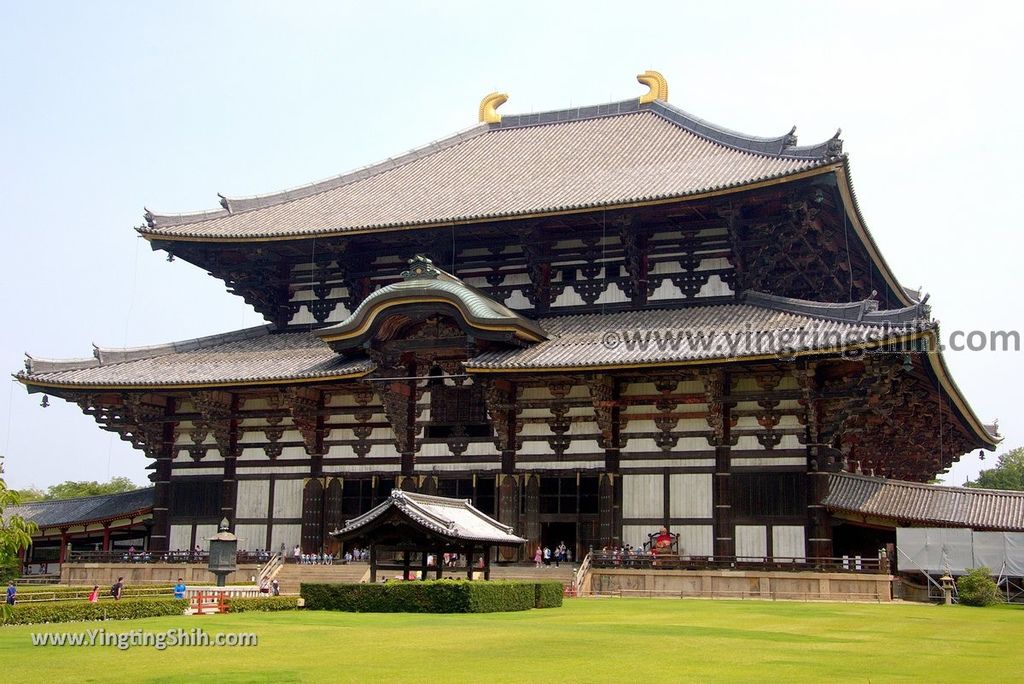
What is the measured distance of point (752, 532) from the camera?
34594mm

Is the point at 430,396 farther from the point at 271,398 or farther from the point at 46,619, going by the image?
the point at 46,619

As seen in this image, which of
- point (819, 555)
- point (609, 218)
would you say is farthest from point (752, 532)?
point (609, 218)

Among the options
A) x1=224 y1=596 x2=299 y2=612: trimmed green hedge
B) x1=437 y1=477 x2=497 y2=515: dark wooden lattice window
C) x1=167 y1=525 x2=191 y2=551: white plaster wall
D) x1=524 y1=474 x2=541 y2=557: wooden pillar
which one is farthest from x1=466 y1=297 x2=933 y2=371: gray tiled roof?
x1=167 y1=525 x2=191 y2=551: white plaster wall

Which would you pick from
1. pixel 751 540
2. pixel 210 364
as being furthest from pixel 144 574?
pixel 751 540

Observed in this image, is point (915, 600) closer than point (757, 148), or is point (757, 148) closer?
point (915, 600)

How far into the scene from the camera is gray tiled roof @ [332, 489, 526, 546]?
2658 centimetres

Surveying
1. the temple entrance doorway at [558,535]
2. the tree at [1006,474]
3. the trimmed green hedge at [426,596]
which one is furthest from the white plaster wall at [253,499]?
the tree at [1006,474]

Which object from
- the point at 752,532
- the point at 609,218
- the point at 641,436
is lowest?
the point at 752,532

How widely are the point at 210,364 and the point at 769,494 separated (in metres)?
20.3

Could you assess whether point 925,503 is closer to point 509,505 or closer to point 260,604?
point 509,505

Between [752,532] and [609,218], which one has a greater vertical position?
[609,218]

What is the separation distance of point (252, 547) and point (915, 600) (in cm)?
2258

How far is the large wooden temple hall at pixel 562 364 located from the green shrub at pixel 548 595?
25.2 ft

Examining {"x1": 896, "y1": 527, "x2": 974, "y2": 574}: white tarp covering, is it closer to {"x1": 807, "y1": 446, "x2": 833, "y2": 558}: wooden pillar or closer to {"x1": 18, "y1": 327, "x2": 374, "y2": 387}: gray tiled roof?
{"x1": 807, "y1": 446, "x2": 833, "y2": 558}: wooden pillar
